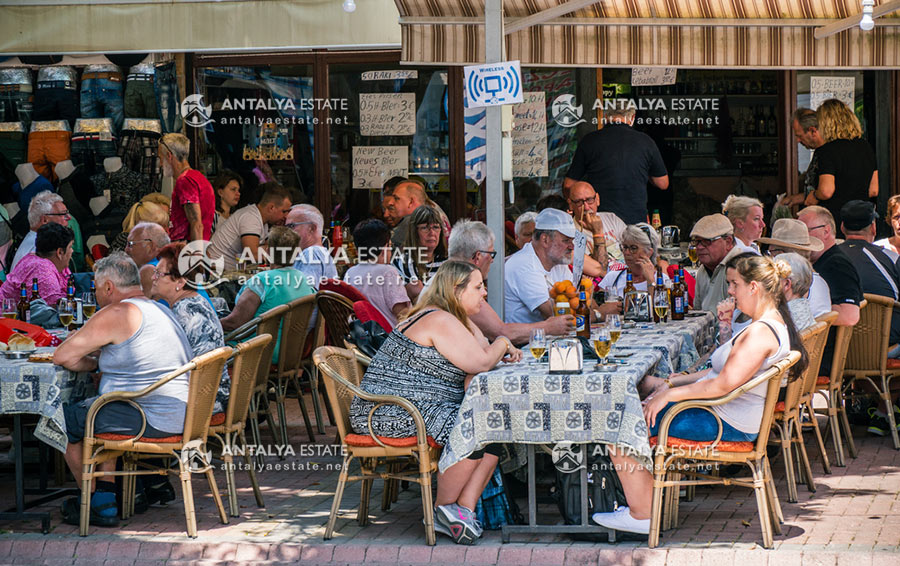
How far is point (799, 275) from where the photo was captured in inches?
251

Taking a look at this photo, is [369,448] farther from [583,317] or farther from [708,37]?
[708,37]

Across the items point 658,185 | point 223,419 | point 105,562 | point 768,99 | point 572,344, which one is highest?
point 768,99

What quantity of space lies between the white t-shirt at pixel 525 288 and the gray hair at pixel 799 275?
1.42 metres

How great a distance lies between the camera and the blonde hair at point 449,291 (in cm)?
561

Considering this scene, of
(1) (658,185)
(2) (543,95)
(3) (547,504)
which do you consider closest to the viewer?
(3) (547,504)

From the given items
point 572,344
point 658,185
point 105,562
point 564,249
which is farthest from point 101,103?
point 572,344

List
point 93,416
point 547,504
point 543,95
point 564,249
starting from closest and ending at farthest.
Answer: point 93,416, point 547,504, point 564,249, point 543,95

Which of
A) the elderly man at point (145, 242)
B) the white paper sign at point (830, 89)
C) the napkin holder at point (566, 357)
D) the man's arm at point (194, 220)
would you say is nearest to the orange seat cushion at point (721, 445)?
the napkin holder at point (566, 357)

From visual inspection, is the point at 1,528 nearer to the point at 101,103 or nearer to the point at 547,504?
the point at 547,504

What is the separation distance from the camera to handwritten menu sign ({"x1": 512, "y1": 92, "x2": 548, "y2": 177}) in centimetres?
1113

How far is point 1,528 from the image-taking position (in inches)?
230

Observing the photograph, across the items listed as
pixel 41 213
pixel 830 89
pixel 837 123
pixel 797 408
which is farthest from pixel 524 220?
pixel 830 89

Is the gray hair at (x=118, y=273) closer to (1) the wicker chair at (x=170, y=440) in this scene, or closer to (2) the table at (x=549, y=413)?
(1) the wicker chair at (x=170, y=440)

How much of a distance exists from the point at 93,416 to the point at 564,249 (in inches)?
116
